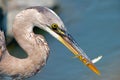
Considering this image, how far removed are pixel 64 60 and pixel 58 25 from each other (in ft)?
6.72

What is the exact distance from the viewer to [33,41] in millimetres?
Result: 4801

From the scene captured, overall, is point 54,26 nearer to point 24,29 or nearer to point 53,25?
point 53,25

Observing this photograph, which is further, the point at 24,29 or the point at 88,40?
the point at 88,40

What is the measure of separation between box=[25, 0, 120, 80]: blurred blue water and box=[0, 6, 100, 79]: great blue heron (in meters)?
1.29

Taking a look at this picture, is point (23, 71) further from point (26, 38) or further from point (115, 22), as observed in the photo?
point (115, 22)

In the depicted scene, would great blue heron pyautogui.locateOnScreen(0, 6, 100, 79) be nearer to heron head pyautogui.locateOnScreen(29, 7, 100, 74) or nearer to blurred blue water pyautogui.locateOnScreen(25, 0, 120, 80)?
heron head pyautogui.locateOnScreen(29, 7, 100, 74)

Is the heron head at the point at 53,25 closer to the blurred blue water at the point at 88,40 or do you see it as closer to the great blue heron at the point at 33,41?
the great blue heron at the point at 33,41

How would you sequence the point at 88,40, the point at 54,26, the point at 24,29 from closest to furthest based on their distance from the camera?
the point at 54,26, the point at 24,29, the point at 88,40

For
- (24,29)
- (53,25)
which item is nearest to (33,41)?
(24,29)

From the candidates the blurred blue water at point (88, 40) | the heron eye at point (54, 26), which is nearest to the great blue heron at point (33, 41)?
the heron eye at point (54, 26)

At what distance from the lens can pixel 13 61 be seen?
194 inches

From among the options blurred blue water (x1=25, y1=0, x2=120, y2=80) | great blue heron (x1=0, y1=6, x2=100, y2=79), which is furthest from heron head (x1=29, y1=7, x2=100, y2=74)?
blurred blue water (x1=25, y1=0, x2=120, y2=80)

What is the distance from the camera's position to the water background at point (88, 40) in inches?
248

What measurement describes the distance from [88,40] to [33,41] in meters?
2.28
